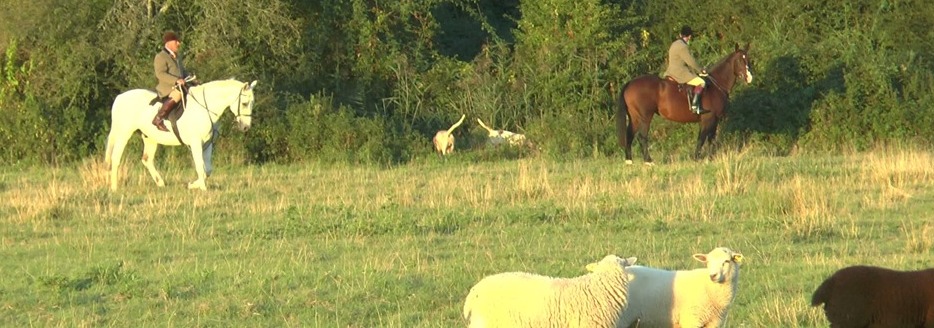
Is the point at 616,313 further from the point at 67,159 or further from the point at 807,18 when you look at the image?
the point at 807,18

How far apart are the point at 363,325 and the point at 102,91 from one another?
1471 centimetres

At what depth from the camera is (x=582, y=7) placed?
918 inches

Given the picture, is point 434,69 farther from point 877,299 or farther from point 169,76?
point 877,299

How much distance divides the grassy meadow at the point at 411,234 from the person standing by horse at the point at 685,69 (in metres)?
1.74

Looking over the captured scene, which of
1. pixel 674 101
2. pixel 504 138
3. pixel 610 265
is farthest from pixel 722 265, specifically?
pixel 504 138

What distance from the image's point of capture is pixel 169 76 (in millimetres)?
16625

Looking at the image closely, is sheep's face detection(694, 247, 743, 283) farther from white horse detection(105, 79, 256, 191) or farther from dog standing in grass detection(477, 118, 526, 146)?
dog standing in grass detection(477, 118, 526, 146)

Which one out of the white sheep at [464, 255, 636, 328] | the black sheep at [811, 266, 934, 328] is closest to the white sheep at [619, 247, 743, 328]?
the white sheep at [464, 255, 636, 328]

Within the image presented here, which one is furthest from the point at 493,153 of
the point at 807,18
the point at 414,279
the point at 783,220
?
the point at 414,279

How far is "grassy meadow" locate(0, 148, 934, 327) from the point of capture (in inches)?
351

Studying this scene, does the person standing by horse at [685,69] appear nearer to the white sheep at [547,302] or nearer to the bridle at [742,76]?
the bridle at [742,76]

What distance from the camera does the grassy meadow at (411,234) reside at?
8.91 m

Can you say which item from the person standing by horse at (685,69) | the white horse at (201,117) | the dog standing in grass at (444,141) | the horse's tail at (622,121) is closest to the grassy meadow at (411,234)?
the white horse at (201,117)

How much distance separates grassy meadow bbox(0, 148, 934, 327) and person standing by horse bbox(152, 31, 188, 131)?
0.89 metres
